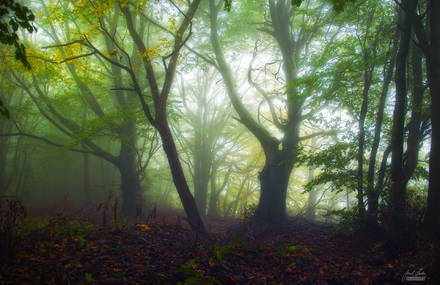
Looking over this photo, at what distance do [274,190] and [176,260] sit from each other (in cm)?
566

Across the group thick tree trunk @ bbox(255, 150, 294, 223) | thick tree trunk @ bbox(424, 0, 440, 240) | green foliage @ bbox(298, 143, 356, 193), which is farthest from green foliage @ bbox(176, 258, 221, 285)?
thick tree trunk @ bbox(255, 150, 294, 223)

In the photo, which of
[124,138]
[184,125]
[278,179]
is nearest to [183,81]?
[184,125]

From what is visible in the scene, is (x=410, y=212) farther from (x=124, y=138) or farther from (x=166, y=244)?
(x=124, y=138)

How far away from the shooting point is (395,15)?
7.45 metres

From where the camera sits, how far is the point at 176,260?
4.67m

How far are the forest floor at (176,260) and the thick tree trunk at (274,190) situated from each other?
3.16 metres

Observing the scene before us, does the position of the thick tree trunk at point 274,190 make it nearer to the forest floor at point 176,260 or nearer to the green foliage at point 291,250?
the forest floor at point 176,260

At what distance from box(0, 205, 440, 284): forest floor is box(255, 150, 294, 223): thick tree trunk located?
124 inches

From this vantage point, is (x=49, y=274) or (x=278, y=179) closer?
(x=49, y=274)

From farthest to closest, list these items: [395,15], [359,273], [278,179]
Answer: [278,179], [395,15], [359,273]

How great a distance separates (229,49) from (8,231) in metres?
11.6

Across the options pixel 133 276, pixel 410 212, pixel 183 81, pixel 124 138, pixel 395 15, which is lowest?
pixel 133 276

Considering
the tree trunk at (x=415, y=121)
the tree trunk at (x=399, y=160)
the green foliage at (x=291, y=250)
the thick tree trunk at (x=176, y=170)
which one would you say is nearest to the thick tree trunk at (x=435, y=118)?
the tree trunk at (x=399, y=160)

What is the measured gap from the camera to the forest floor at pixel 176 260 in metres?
3.67
